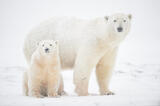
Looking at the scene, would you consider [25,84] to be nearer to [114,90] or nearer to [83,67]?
[83,67]

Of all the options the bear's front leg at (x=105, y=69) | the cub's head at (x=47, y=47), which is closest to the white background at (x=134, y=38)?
the bear's front leg at (x=105, y=69)

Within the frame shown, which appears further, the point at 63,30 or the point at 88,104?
the point at 63,30

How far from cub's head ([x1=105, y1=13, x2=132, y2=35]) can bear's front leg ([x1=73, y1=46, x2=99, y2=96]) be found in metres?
0.77

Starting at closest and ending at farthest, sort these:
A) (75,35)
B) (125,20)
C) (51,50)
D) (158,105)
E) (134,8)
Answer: (158,105)
(51,50)
(125,20)
(75,35)
(134,8)

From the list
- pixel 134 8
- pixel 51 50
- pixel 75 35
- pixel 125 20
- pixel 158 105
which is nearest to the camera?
pixel 158 105

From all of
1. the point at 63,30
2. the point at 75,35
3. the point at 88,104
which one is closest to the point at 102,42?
the point at 75,35

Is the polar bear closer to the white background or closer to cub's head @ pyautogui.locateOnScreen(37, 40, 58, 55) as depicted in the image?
cub's head @ pyautogui.locateOnScreen(37, 40, 58, 55)

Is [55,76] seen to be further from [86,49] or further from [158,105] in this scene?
[158,105]

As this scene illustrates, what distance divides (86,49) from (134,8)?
73.7 m

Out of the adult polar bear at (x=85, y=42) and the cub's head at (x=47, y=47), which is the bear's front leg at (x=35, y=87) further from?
the adult polar bear at (x=85, y=42)

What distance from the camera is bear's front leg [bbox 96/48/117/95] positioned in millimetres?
7820

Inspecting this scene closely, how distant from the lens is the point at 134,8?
7844 centimetres

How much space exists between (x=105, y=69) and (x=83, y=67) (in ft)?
3.49

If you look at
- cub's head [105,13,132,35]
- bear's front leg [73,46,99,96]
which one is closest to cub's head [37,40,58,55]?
bear's front leg [73,46,99,96]
